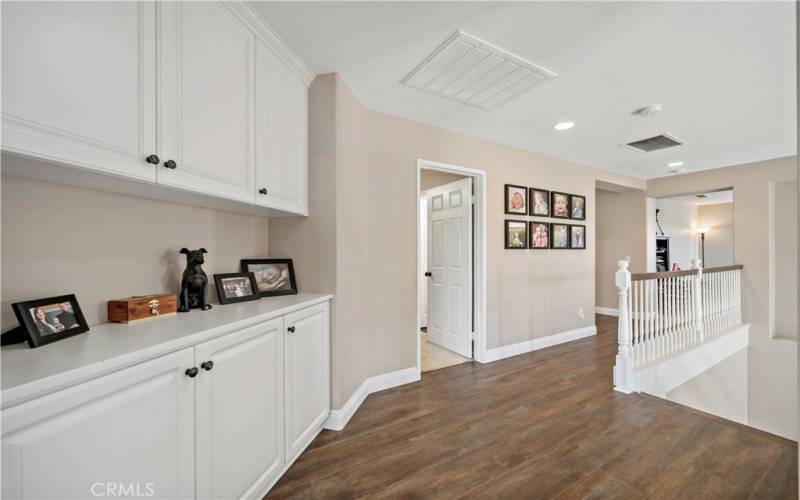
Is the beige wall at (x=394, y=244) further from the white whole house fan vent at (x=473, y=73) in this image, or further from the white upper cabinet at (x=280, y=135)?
the white whole house fan vent at (x=473, y=73)

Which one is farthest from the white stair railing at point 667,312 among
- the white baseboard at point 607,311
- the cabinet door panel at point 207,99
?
the cabinet door panel at point 207,99

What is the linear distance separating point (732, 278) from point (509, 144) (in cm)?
391

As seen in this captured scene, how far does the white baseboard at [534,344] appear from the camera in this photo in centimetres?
361

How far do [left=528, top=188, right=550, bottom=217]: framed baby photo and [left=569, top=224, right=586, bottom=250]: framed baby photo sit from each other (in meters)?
0.56

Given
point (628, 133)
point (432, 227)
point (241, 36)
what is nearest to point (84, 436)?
point (241, 36)

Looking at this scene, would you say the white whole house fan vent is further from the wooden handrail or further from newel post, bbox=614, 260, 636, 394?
the wooden handrail

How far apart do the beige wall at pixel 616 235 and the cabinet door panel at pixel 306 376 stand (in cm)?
592

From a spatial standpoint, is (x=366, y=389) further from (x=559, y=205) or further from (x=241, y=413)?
(x=559, y=205)

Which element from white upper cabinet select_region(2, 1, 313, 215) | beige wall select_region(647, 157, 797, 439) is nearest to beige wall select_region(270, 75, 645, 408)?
white upper cabinet select_region(2, 1, 313, 215)

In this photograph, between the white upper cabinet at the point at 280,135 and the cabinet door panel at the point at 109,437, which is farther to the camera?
the white upper cabinet at the point at 280,135

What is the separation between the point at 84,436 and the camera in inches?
33.3

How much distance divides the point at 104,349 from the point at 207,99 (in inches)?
43.7

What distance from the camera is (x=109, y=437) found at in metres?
0.90

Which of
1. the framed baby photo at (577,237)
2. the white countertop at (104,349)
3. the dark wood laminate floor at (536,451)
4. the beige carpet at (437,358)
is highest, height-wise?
the framed baby photo at (577,237)
